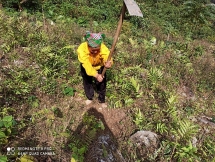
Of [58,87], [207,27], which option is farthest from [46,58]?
[207,27]

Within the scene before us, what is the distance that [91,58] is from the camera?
4168 millimetres

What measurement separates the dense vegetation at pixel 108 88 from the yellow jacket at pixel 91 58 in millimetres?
957

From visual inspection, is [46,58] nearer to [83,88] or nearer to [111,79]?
[83,88]

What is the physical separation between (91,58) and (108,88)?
1342mm

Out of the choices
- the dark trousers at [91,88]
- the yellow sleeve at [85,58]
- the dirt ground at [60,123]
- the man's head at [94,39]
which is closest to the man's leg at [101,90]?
the dark trousers at [91,88]

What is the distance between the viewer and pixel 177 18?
1189cm

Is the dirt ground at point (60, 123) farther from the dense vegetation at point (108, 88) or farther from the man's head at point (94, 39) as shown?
the man's head at point (94, 39)

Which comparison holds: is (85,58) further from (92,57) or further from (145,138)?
(145,138)

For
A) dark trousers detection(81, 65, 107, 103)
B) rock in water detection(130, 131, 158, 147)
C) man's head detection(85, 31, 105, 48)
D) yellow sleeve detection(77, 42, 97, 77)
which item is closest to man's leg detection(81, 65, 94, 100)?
dark trousers detection(81, 65, 107, 103)

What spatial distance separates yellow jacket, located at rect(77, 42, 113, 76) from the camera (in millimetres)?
3993

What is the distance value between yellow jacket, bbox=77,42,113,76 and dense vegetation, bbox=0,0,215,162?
3.14 feet

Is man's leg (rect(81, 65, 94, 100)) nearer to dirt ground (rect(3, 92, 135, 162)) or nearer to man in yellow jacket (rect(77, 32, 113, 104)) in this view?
man in yellow jacket (rect(77, 32, 113, 104))

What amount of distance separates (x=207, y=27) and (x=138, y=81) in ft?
30.2

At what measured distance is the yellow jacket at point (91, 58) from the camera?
13.1 ft
